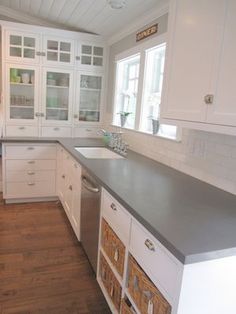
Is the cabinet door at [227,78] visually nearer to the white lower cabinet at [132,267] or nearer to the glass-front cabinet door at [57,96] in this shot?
the white lower cabinet at [132,267]

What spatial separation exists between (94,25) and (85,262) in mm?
2952

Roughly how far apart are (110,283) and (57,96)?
296 cm

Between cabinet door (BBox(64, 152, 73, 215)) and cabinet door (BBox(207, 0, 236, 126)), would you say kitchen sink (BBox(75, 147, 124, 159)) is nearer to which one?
cabinet door (BBox(64, 152, 73, 215))

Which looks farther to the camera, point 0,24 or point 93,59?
point 93,59

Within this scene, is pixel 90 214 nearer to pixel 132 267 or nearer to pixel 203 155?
pixel 132 267

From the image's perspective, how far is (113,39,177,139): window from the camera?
263 cm

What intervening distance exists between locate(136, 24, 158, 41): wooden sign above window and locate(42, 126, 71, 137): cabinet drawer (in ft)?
5.64

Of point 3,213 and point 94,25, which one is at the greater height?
point 94,25

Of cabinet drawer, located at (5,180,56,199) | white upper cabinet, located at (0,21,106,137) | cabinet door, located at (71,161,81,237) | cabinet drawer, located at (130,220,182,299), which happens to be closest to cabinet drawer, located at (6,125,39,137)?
white upper cabinet, located at (0,21,106,137)

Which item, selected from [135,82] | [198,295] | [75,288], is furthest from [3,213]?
[198,295]

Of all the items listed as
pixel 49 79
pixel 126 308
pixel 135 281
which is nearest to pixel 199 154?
pixel 135 281

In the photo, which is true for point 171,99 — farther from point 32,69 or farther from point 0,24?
point 0,24

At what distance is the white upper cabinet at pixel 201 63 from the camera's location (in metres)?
1.26

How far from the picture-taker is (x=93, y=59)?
3.91 meters
